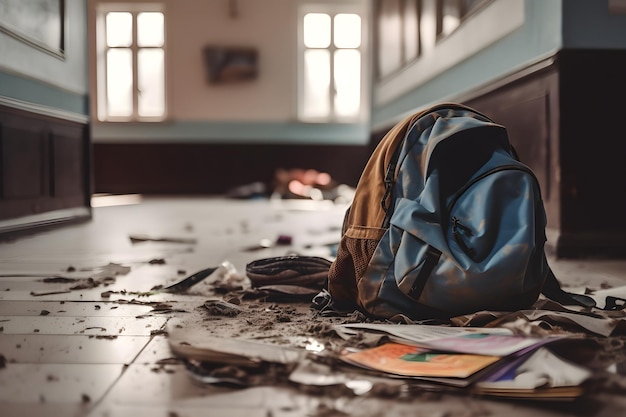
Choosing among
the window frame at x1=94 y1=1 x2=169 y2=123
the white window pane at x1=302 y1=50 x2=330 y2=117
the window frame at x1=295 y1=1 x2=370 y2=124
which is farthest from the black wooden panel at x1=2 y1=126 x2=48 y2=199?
the white window pane at x1=302 y1=50 x2=330 y2=117

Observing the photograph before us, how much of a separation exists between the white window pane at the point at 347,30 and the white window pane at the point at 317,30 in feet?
0.52

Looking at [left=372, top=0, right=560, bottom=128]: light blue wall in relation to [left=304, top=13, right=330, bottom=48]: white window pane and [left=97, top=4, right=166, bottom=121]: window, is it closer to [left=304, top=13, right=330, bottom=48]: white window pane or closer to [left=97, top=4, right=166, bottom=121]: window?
[left=304, top=13, right=330, bottom=48]: white window pane

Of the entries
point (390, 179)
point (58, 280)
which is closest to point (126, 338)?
point (390, 179)

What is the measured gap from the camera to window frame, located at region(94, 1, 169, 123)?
9.96 m

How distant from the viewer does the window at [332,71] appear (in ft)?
33.4

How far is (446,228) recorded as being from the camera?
1.58 m

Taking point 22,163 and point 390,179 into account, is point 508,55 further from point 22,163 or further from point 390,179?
point 22,163

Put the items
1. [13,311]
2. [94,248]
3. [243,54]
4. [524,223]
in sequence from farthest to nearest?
[243,54] → [94,248] → [13,311] → [524,223]

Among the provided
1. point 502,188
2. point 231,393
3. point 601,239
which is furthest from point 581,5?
point 231,393

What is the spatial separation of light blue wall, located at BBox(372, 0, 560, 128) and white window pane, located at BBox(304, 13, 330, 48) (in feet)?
15.1

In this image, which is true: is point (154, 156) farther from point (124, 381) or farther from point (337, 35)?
point (124, 381)

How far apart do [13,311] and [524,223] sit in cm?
141

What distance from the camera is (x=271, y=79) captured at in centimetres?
1005

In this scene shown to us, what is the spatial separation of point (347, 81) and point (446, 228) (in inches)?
350
